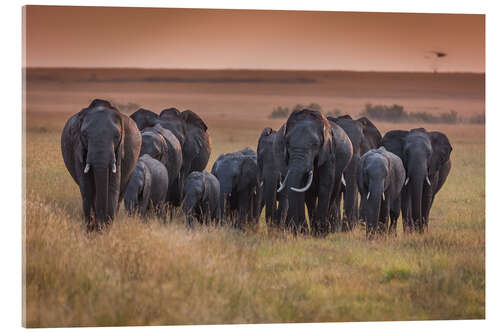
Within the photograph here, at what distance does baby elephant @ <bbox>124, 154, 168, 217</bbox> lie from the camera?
14383 mm

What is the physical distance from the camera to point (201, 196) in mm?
15664

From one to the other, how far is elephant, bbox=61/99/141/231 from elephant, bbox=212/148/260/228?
481 centimetres

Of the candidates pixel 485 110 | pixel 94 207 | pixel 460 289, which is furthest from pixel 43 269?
pixel 485 110

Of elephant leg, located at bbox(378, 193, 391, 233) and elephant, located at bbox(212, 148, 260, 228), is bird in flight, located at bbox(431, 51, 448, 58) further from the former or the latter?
elephant, located at bbox(212, 148, 260, 228)

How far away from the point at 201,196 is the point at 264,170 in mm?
1870

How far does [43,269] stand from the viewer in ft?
34.3

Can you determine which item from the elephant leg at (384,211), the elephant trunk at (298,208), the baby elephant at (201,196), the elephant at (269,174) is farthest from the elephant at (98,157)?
the elephant at (269,174)

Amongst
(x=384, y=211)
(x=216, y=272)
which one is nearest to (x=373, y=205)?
(x=384, y=211)

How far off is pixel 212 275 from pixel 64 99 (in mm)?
3091

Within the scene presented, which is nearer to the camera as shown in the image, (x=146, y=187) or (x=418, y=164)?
(x=146, y=187)

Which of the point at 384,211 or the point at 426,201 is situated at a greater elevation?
the point at 426,201

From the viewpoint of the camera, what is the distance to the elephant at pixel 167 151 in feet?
53.5

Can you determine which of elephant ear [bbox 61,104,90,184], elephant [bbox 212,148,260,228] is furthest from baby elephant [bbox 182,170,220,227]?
elephant ear [bbox 61,104,90,184]

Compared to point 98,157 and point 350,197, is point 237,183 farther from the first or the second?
point 98,157
